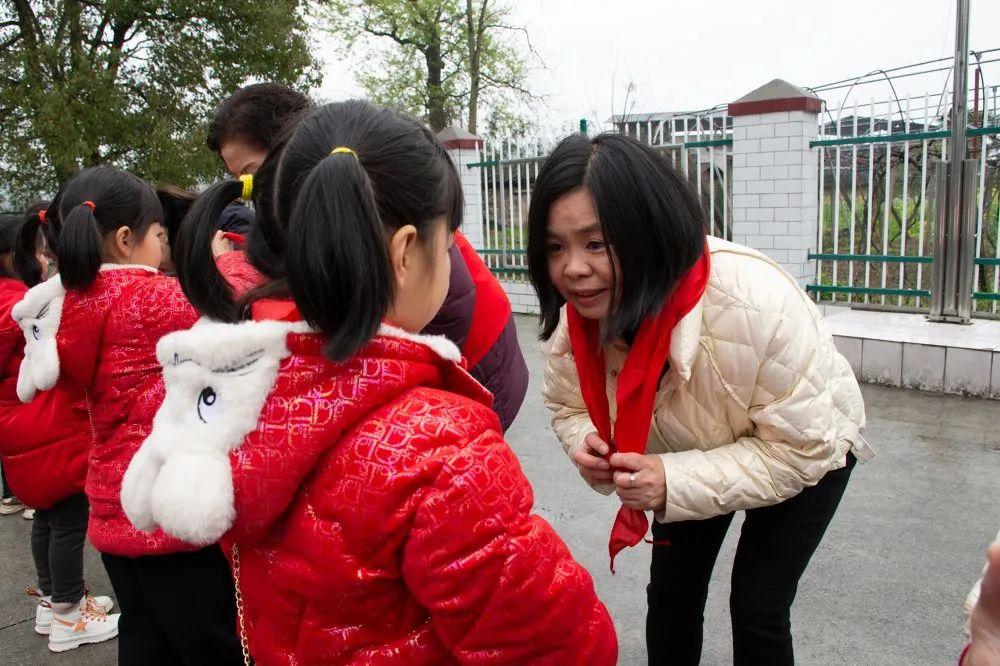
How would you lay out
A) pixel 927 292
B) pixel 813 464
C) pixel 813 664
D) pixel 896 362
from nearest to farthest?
pixel 813 464 < pixel 813 664 < pixel 896 362 < pixel 927 292

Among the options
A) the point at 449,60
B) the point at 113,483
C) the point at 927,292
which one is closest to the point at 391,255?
the point at 113,483

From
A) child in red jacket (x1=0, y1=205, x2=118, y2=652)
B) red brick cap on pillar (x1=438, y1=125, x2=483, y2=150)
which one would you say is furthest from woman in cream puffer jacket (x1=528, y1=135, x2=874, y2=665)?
red brick cap on pillar (x1=438, y1=125, x2=483, y2=150)

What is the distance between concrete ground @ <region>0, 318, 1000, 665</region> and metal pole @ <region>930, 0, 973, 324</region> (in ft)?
3.95

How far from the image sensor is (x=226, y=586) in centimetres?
168

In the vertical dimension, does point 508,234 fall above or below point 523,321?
above

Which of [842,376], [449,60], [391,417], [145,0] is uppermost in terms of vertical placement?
[449,60]

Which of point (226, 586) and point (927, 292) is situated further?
point (927, 292)

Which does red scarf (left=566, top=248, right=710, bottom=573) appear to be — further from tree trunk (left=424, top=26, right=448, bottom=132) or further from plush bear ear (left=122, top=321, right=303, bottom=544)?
tree trunk (left=424, top=26, right=448, bottom=132)

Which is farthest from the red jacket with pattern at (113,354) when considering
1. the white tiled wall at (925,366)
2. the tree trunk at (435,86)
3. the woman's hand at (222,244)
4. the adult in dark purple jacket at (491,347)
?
the tree trunk at (435,86)

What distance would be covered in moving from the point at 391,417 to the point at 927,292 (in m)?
5.79

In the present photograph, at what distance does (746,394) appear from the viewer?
163cm

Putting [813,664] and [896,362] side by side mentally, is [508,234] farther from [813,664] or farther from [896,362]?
[813,664]

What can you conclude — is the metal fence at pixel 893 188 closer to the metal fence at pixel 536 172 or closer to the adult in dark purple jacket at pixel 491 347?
the metal fence at pixel 536 172

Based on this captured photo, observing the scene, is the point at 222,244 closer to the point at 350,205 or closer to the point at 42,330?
the point at 42,330
